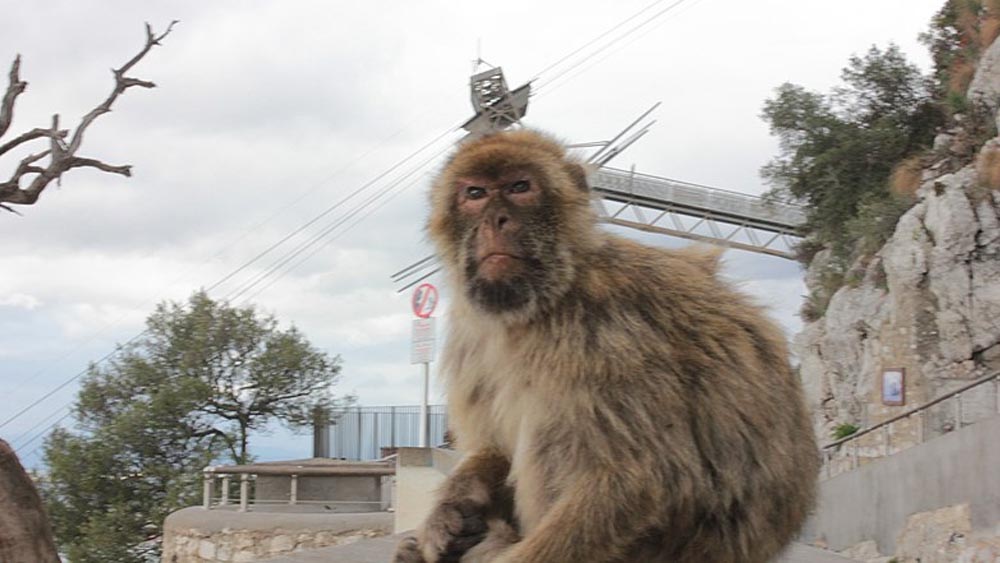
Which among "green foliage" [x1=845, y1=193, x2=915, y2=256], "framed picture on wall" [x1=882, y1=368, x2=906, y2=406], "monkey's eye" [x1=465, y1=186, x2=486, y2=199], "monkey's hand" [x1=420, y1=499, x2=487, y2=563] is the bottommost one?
"monkey's hand" [x1=420, y1=499, x2=487, y2=563]

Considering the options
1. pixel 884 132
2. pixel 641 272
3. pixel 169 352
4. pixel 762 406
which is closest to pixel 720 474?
pixel 762 406

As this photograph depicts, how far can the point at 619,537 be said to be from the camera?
2.15m

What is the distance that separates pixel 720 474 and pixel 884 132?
19.3 meters

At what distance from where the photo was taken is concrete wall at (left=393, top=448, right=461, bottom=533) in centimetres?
814

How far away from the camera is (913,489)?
30.1 feet

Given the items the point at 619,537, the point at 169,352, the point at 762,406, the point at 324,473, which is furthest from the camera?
the point at 169,352

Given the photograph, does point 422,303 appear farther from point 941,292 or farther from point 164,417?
point 941,292

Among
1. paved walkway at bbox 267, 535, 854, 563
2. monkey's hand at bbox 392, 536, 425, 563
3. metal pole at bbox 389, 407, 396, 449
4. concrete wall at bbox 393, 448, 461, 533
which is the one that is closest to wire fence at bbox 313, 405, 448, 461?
metal pole at bbox 389, 407, 396, 449

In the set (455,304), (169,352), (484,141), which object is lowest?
(455,304)

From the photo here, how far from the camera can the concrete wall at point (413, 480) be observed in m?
8.14

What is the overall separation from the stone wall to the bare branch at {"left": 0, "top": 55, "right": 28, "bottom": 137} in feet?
17.1

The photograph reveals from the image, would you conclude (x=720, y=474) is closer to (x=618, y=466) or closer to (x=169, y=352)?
(x=618, y=466)

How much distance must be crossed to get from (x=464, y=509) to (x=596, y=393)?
0.50 m

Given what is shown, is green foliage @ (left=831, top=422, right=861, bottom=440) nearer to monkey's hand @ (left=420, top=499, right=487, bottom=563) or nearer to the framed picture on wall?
the framed picture on wall
